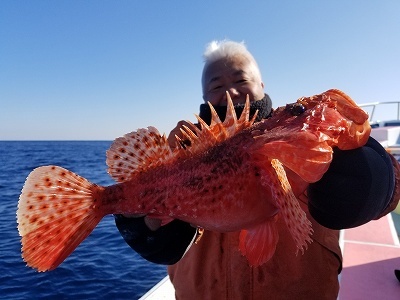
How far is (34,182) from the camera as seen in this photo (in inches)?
84.0

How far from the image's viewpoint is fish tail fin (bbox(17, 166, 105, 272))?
6.59 feet

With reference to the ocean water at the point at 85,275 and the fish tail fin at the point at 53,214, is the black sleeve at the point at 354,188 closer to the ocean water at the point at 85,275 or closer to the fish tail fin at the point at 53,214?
the fish tail fin at the point at 53,214

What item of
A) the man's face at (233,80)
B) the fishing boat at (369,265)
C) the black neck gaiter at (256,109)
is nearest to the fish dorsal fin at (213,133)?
the black neck gaiter at (256,109)

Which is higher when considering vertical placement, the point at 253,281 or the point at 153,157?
the point at 153,157

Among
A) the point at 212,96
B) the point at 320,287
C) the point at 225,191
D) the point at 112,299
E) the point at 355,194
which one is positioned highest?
the point at 212,96

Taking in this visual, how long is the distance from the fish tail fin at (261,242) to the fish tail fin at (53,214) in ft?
3.30

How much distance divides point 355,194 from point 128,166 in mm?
1554

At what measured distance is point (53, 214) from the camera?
2.12 m

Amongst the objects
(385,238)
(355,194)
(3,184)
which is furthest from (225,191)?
(3,184)

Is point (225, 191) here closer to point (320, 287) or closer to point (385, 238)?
point (320, 287)

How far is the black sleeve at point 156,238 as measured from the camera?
106 inches

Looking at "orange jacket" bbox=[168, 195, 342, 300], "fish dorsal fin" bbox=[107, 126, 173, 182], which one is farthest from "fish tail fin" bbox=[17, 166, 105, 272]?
"orange jacket" bbox=[168, 195, 342, 300]

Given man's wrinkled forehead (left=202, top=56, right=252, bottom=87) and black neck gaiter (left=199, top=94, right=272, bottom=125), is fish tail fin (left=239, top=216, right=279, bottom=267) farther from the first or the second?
man's wrinkled forehead (left=202, top=56, right=252, bottom=87)

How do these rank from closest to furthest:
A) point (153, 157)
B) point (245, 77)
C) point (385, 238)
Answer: point (153, 157) → point (245, 77) → point (385, 238)
